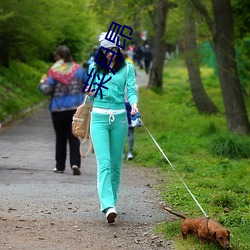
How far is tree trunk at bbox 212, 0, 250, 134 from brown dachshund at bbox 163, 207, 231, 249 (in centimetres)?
1016

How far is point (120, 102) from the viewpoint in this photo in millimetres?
7562

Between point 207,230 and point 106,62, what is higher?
point 106,62

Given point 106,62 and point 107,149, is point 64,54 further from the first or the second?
point 107,149

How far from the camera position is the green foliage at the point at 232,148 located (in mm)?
13422

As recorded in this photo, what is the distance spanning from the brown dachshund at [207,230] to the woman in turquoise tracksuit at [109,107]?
3.68 ft

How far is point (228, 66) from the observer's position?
16344 mm

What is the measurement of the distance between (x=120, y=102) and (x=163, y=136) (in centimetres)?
879

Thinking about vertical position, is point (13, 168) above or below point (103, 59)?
below

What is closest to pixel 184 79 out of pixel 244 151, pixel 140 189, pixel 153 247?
pixel 244 151

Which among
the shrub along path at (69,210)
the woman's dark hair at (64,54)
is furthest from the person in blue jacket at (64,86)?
the shrub along path at (69,210)

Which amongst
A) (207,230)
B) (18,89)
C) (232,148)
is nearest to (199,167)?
(232,148)

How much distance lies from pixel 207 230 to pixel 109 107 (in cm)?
190

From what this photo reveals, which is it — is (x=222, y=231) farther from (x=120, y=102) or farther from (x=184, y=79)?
(x=184, y=79)

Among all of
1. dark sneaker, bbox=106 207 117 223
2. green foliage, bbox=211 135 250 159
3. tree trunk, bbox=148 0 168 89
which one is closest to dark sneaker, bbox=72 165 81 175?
green foliage, bbox=211 135 250 159
